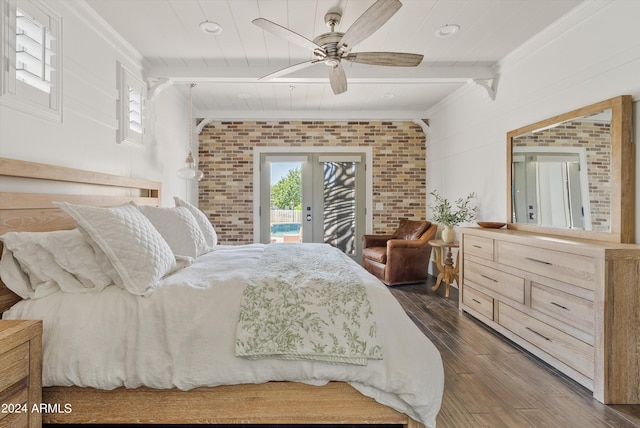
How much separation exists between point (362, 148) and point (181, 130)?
2724mm

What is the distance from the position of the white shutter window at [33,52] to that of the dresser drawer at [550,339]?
11.9ft

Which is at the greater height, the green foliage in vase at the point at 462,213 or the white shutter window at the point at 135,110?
the white shutter window at the point at 135,110

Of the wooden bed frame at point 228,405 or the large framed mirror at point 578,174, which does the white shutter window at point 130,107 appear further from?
the large framed mirror at point 578,174

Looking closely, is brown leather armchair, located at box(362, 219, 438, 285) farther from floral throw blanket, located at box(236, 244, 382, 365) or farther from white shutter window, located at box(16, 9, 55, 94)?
white shutter window, located at box(16, 9, 55, 94)

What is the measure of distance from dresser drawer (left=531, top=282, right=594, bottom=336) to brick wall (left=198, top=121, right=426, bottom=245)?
9.82ft

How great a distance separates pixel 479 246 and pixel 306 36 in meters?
2.50

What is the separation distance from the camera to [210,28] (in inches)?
102

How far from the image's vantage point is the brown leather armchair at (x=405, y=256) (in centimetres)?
416

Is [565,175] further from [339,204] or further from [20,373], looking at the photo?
[20,373]

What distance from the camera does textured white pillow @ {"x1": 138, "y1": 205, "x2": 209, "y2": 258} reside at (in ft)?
7.06

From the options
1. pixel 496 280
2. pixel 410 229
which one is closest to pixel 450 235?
pixel 410 229

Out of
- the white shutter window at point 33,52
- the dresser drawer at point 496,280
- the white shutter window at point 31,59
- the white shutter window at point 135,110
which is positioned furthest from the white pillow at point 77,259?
the dresser drawer at point 496,280

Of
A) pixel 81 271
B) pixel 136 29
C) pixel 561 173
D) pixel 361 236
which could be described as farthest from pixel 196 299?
pixel 361 236

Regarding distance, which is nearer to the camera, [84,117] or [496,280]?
[84,117]
